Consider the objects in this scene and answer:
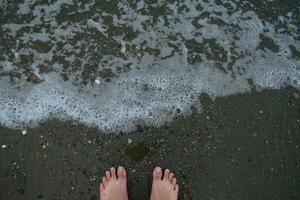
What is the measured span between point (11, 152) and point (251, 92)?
1793mm

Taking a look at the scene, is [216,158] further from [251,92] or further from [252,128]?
[251,92]

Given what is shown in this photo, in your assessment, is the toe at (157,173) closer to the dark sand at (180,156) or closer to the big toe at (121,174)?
the dark sand at (180,156)

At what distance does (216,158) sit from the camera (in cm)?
273

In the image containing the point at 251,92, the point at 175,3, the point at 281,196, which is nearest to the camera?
the point at 281,196

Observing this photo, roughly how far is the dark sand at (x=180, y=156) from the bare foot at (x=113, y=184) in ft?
0.14

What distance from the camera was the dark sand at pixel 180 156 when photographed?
267cm

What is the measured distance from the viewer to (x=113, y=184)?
269 centimetres

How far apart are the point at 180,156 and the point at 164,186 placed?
24cm

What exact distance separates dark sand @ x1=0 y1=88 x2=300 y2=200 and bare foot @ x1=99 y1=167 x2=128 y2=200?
0.04m

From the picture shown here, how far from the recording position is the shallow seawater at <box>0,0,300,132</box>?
9.42 ft

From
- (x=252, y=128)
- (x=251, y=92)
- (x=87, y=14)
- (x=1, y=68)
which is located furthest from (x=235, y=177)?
(x=1, y=68)

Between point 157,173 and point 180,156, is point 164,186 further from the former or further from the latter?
point 180,156

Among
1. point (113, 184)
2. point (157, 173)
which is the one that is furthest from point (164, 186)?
point (113, 184)

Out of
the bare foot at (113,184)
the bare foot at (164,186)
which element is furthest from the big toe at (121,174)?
the bare foot at (164,186)
